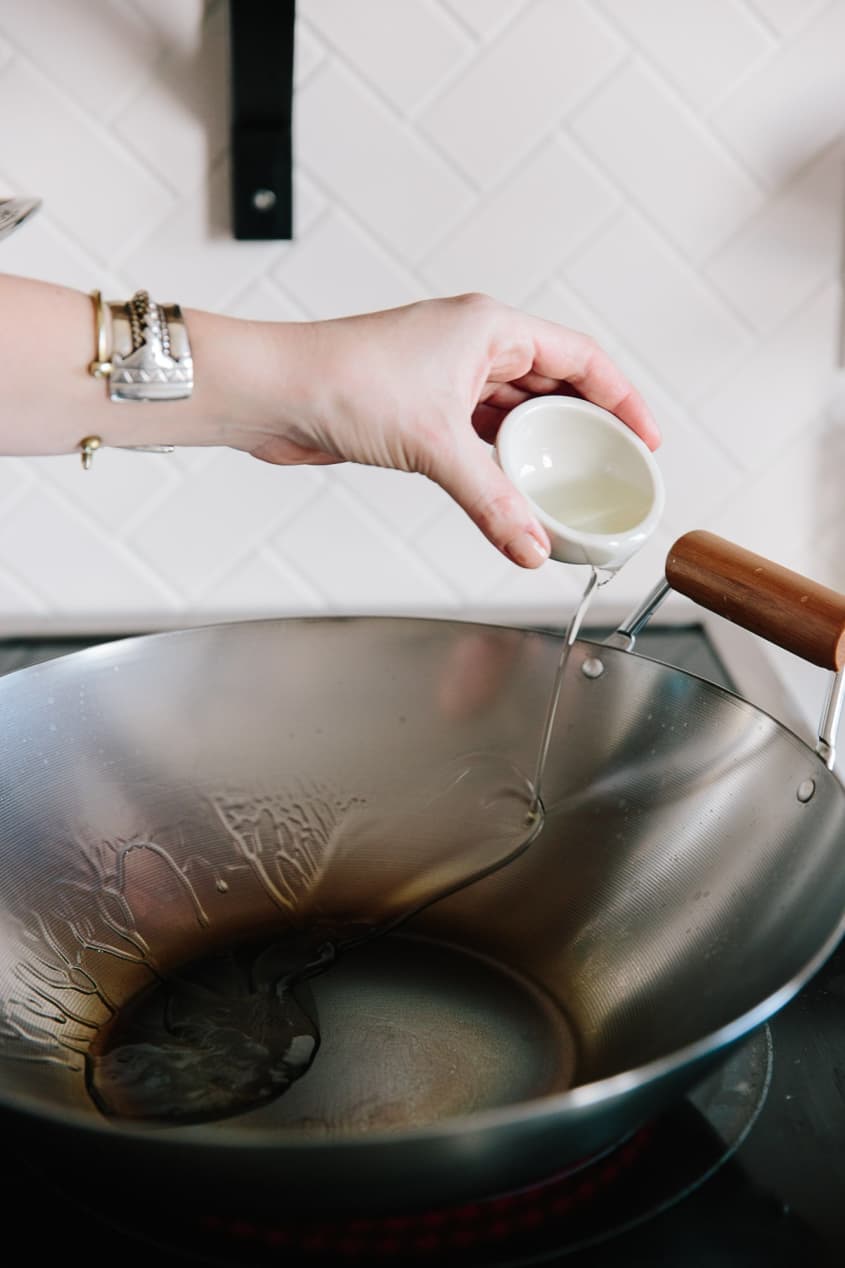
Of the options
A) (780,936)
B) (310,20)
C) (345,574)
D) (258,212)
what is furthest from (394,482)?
(780,936)

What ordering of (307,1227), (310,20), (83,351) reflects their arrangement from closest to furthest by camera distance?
(307,1227)
(83,351)
(310,20)

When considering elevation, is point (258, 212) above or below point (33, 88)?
below

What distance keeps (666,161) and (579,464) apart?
1.32 feet

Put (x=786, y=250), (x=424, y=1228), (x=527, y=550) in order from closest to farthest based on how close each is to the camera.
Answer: (x=424, y=1228)
(x=527, y=550)
(x=786, y=250)

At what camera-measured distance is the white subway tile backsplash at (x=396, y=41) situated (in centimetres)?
93

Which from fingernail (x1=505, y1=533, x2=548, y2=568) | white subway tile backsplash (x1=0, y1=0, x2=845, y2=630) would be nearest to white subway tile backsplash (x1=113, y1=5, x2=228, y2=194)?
white subway tile backsplash (x1=0, y1=0, x2=845, y2=630)

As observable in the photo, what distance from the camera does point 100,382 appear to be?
2.13ft

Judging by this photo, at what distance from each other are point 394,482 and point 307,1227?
0.67 metres

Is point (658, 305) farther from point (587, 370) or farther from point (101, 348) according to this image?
point (101, 348)

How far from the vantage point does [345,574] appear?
109 cm

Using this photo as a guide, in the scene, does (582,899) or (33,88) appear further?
(33,88)

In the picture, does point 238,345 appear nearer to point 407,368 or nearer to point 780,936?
point 407,368

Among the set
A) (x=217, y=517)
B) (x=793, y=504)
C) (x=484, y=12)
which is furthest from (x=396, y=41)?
(x=793, y=504)

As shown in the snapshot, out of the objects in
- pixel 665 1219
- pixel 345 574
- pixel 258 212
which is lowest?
pixel 665 1219
